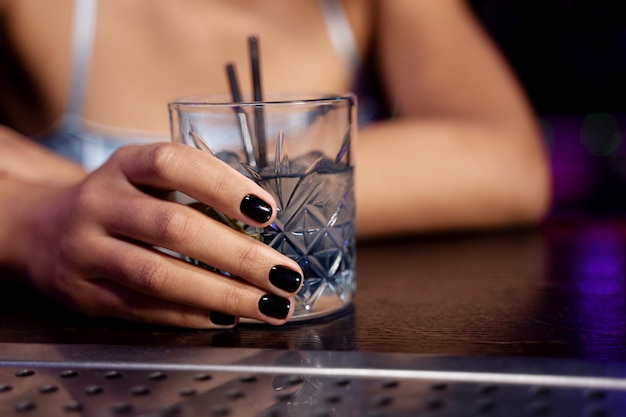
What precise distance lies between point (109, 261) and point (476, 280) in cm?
32

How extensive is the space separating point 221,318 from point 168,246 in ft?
0.20

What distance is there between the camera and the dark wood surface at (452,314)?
493 millimetres

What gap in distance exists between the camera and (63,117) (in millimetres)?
1254

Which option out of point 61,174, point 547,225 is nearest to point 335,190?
point 61,174

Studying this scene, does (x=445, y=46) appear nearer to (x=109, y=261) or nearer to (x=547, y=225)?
(x=547, y=225)

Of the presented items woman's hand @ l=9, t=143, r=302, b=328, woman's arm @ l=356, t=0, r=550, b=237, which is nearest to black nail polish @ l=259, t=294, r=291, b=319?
woman's hand @ l=9, t=143, r=302, b=328

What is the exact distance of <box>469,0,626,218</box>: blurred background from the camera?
324 cm

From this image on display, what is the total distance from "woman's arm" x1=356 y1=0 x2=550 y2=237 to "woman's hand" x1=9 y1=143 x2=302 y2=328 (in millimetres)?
400

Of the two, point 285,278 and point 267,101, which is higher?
point 267,101

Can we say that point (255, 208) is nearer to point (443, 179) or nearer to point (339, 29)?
point (443, 179)

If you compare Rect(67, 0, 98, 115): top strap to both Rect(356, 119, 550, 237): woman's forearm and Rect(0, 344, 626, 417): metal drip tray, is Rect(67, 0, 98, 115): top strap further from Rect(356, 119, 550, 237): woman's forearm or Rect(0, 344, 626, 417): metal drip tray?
Rect(0, 344, 626, 417): metal drip tray

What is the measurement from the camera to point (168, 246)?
533 millimetres

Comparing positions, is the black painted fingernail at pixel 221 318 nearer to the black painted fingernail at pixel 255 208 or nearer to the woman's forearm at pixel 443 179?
the black painted fingernail at pixel 255 208

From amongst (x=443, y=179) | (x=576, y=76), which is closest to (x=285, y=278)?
(x=443, y=179)
